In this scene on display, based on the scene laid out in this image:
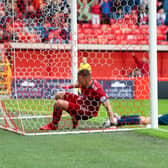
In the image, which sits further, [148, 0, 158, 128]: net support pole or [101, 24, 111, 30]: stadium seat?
[101, 24, 111, 30]: stadium seat

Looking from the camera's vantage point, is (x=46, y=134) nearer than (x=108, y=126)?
Yes

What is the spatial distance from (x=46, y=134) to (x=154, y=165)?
274 cm

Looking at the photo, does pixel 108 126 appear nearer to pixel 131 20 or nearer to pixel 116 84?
pixel 131 20

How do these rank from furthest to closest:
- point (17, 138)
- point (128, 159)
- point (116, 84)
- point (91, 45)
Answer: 1. point (91, 45)
2. point (116, 84)
3. point (17, 138)
4. point (128, 159)

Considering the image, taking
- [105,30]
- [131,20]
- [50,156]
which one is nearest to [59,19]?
[131,20]

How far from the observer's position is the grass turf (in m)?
4.87

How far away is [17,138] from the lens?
6820mm

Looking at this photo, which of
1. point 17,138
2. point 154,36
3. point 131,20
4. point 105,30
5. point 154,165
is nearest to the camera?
point 154,165

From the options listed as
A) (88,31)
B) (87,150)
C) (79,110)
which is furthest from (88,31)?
(87,150)

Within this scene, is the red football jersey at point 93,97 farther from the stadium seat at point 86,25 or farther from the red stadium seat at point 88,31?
the red stadium seat at point 88,31

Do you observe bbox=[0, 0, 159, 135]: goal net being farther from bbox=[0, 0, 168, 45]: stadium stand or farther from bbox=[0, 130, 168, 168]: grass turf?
bbox=[0, 130, 168, 168]: grass turf

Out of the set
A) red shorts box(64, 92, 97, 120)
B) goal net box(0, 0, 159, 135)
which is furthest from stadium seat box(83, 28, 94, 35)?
red shorts box(64, 92, 97, 120)

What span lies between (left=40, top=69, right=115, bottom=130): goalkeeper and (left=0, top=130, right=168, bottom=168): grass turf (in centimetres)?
73

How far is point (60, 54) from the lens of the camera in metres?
12.2
